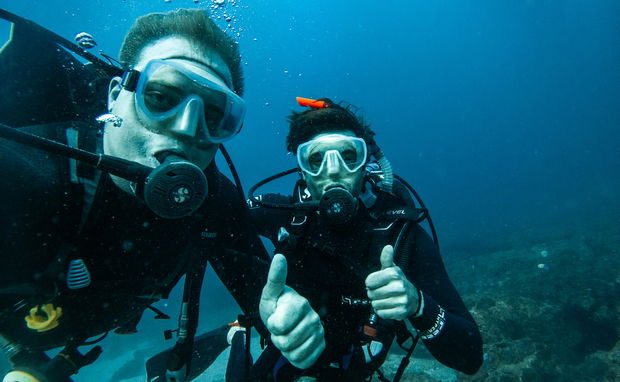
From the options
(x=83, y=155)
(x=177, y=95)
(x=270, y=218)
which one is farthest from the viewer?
(x=270, y=218)

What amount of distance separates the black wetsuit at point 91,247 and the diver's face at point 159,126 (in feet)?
0.80

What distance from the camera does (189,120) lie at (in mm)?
2197

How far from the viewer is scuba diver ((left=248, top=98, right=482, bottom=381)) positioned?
244cm

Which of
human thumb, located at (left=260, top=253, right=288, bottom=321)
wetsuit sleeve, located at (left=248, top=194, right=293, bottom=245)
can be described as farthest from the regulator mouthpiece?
wetsuit sleeve, located at (left=248, top=194, right=293, bottom=245)

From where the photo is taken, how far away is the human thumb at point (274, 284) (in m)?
1.74

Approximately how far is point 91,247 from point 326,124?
9.55 feet

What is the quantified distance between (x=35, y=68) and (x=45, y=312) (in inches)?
70.5

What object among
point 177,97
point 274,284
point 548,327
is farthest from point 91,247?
point 548,327

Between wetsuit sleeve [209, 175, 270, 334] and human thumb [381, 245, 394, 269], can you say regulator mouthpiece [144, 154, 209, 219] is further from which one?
human thumb [381, 245, 394, 269]

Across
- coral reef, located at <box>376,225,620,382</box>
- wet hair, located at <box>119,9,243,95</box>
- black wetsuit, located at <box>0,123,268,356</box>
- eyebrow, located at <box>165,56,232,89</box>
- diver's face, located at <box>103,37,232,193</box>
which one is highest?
wet hair, located at <box>119,9,243,95</box>

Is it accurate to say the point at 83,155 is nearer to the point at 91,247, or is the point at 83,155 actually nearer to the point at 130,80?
the point at 130,80

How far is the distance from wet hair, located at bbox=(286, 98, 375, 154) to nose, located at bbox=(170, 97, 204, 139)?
1.94 m

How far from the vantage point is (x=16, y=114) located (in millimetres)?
2045

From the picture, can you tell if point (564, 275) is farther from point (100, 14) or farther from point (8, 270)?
point (100, 14)
